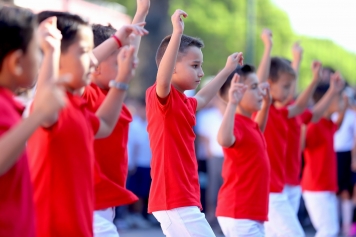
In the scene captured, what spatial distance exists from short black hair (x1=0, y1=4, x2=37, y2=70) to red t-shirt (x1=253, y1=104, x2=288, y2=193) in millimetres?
4212

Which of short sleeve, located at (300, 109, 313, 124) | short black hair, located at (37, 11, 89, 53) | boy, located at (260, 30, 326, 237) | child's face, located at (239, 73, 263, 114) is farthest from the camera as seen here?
Result: short sleeve, located at (300, 109, 313, 124)

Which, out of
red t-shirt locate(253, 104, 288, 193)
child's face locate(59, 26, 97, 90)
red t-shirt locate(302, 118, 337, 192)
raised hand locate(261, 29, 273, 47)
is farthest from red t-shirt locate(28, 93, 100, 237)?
red t-shirt locate(302, 118, 337, 192)

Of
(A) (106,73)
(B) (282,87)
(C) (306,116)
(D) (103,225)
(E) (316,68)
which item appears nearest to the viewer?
(D) (103,225)

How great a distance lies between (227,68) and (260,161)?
919mm

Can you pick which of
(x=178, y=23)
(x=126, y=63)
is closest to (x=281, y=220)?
(x=178, y=23)

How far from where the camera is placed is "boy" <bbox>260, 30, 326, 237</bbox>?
23.1 ft

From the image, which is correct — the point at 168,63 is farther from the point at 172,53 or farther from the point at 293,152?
the point at 293,152

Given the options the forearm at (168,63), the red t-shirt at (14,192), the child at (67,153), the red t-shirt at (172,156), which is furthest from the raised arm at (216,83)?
the red t-shirt at (14,192)

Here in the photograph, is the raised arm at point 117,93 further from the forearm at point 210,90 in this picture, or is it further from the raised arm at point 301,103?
the raised arm at point 301,103

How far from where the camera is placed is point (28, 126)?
3.23 m

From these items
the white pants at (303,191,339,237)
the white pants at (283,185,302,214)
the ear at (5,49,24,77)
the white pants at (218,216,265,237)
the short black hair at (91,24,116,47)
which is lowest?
the white pants at (303,191,339,237)

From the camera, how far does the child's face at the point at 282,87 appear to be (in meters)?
7.73

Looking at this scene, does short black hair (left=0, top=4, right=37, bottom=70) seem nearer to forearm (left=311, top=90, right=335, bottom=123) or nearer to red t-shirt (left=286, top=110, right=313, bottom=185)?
red t-shirt (left=286, top=110, right=313, bottom=185)

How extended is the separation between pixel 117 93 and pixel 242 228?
8.28ft
